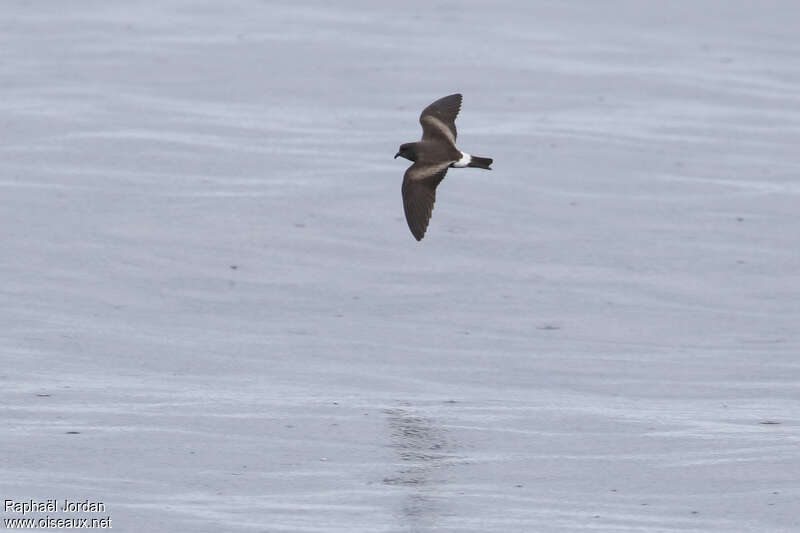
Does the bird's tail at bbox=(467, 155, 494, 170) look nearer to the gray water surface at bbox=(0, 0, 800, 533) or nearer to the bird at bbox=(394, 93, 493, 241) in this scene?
the bird at bbox=(394, 93, 493, 241)

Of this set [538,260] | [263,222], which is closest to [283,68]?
[263,222]

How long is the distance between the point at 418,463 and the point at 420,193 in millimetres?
2583

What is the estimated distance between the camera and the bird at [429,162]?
31.4ft

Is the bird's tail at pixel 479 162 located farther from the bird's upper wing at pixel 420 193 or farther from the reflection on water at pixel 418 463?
the reflection on water at pixel 418 463

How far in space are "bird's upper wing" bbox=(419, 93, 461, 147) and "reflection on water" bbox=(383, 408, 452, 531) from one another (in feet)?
8.33

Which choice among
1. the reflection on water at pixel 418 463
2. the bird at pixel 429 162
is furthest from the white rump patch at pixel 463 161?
the reflection on water at pixel 418 463

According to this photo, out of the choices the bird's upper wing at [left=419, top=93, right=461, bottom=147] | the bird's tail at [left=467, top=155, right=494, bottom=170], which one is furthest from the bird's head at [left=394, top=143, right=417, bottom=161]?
the bird's tail at [left=467, top=155, right=494, bottom=170]

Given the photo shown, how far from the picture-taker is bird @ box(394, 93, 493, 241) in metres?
9.56

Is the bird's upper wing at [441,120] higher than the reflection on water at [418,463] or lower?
higher

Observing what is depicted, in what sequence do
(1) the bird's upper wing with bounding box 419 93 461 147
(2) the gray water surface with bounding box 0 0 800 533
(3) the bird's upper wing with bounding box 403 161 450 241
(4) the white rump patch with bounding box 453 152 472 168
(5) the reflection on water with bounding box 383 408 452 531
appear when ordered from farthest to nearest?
1. (1) the bird's upper wing with bounding box 419 93 461 147
2. (4) the white rump patch with bounding box 453 152 472 168
3. (3) the bird's upper wing with bounding box 403 161 450 241
4. (2) the gray water surface with bounding box 0 0 800 533
5. (5) the reflection on water with bounding box 383 408 452 531

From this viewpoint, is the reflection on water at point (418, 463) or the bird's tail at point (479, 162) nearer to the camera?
the reflection on water at point (418, 463)

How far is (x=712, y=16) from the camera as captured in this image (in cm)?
1994

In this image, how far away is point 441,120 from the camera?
1062 cm

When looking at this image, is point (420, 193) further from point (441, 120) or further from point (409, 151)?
point (441, 120)
